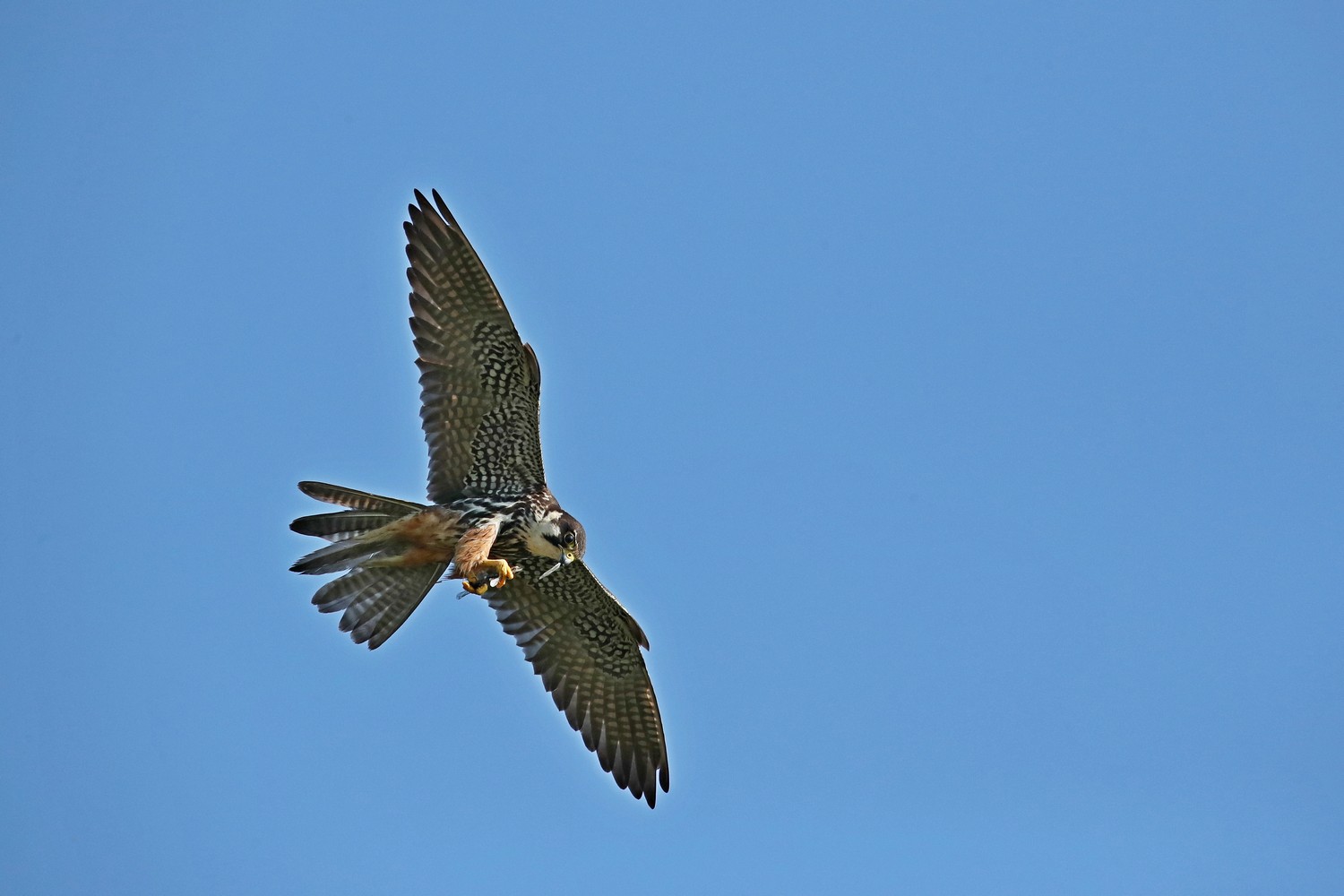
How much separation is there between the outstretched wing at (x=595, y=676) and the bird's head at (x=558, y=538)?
1019 millimetres

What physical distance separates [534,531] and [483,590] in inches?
26.6

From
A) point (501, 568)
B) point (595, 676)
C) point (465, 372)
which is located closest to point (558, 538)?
point (501, 568)

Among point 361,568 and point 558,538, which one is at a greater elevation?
point 558,538

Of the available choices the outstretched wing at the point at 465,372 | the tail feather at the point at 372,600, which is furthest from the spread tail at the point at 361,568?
the outstretched wing at the point at 465,372

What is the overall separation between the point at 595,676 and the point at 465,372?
2.70 meters

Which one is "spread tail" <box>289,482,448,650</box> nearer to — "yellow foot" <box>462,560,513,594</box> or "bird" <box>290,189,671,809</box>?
"bird" <box>290,189,671,809</box>

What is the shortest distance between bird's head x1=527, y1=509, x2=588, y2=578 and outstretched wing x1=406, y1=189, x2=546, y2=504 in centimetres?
38

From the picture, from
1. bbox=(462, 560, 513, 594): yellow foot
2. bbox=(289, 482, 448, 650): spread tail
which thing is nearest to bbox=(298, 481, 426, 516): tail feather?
bbox=(289, 482, 448, 650): spread tail

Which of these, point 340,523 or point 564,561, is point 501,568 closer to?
point 564,561

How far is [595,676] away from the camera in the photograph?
11.4 metres

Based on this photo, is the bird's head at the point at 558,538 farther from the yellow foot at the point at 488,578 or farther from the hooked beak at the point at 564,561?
the yellow foot at the point at 488,578

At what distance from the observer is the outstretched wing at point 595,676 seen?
36.7 feet

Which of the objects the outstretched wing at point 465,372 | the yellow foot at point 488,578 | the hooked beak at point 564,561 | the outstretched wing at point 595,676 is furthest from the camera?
the outstretched wing at point 595,676

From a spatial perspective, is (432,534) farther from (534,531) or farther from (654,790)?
(654,790)
